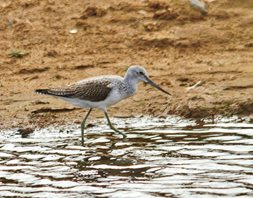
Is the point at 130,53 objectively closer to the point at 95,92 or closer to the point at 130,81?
the point at 130,81

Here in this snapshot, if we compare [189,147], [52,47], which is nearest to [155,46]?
[52,47]

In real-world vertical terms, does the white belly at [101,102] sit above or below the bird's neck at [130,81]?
below

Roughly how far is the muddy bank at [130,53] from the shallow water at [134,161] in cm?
53

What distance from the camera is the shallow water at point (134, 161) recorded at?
8.95m

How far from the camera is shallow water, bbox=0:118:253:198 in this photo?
29.4ft

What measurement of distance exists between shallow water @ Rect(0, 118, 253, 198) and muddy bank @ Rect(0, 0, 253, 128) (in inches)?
20.8

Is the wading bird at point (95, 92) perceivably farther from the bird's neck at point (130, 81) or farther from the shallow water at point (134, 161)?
the shallow water at point (134, 161)

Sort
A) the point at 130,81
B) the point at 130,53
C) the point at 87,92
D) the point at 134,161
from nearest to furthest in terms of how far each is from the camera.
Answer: the point at 134,161, the point at 87,92, the point at 130,81, the point at 130,53

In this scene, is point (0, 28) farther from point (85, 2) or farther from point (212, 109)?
point (212, 109)

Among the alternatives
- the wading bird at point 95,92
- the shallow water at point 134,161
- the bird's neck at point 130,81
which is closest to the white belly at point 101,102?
the wading bird at point 95,92

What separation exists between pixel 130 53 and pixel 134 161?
3729 mm

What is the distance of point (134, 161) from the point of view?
9852 mm

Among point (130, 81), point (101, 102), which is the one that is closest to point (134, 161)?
point (101, 102)

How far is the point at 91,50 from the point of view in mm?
13469
